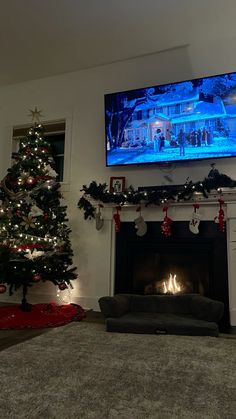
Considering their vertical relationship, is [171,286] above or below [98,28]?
below

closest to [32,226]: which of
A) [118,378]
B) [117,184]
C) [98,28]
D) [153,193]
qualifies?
[117,184]

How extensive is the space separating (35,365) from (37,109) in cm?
364

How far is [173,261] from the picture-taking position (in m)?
3.65

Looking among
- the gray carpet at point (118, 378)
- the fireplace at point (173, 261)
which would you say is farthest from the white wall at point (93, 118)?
the gray carpet at point (118, 378)

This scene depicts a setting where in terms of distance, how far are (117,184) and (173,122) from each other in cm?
96

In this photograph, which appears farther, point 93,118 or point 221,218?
point 93,118

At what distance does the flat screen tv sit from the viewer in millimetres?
3305

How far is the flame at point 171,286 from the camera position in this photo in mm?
3584

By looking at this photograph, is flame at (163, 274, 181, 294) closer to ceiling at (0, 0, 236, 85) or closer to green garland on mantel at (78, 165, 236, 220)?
green garland on mantel at (78, 165, 236, 220)

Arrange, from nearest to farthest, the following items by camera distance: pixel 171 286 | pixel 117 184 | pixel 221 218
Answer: pixel 221 218
pixel 171 286
pixel 117 184

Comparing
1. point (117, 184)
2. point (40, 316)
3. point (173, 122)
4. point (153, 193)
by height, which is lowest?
point (40, 316)

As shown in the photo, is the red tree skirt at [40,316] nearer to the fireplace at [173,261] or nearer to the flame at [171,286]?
the fireplace at [173,261]

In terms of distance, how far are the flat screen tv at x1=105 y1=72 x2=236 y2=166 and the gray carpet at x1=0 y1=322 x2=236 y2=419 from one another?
1.87m

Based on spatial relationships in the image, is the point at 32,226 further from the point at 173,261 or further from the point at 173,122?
the point at 173,122
